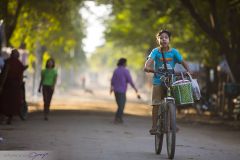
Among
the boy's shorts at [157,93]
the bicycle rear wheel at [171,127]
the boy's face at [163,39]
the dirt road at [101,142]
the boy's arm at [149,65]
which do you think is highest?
the boy's face at [163,39]

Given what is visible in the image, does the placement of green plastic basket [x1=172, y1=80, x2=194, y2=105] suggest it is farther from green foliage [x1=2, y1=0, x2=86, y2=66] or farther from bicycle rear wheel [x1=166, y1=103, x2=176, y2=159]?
green foliage [x1=2, y1=0, x2=86, y2=66]

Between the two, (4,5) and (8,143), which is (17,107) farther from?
(4,5)

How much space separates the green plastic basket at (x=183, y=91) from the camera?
33.7 feet

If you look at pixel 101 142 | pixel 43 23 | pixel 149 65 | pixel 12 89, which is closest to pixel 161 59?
pixel 149 65

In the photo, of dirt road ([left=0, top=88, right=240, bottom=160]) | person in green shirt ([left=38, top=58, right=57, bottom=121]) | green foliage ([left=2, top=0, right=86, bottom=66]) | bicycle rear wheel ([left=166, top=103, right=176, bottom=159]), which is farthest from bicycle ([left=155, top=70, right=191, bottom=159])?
green foliage ([left=2, top=0, right=86, bottom=66])

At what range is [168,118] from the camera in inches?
404

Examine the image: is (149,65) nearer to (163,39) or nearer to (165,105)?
(163,39)

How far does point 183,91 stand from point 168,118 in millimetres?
476

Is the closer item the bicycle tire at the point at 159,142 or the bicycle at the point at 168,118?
the bicycle at the point at 168,118

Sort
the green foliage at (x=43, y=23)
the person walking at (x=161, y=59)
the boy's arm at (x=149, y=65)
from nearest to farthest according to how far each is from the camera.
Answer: the boy's arm at (x=149, y=65) → the person walking at (x=161, y=59) → the green foliage at (x=43, y=23)

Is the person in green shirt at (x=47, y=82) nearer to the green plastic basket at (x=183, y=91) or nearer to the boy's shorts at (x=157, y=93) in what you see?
the boy's shorts at (x=157, y=93)

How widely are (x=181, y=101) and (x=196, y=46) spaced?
28110 millimetres

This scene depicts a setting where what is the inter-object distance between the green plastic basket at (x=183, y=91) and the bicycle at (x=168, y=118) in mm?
112

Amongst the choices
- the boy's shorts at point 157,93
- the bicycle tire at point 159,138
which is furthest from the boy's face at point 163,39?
the bicycle tire at point 159,138
